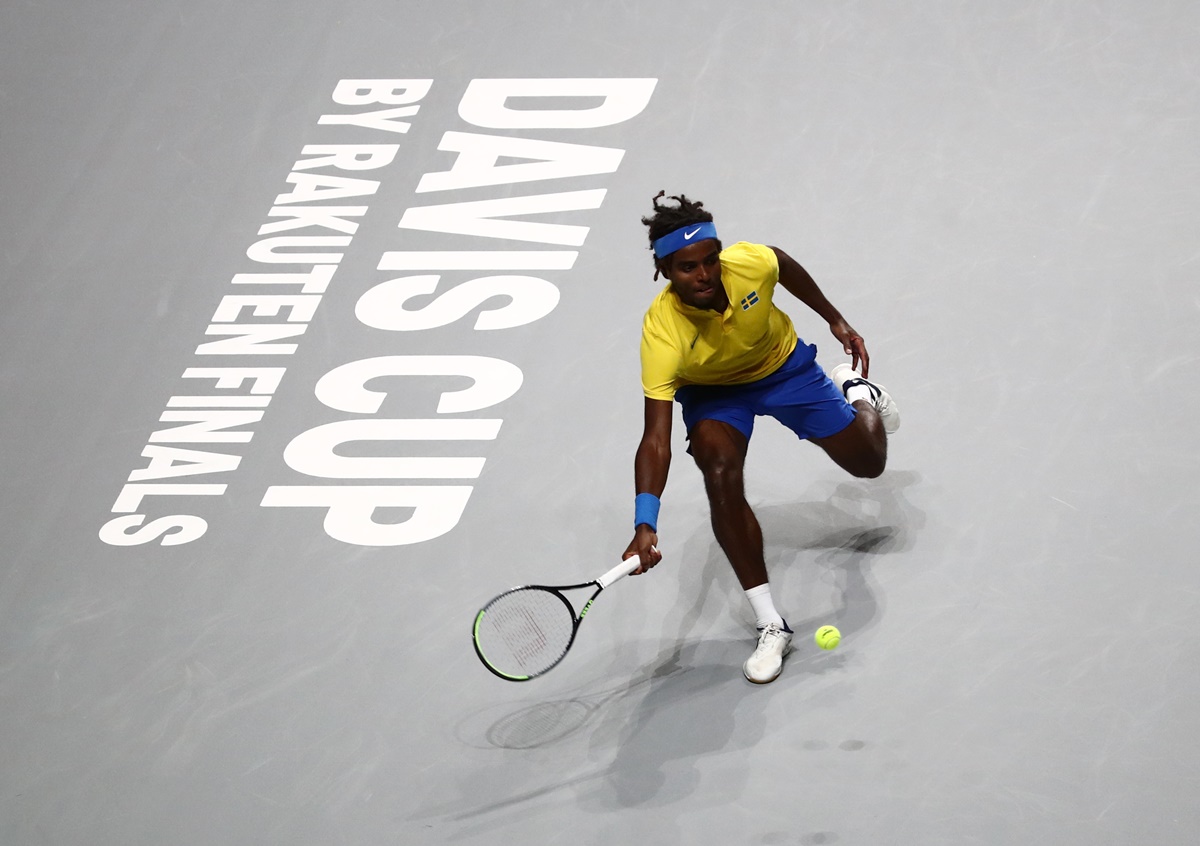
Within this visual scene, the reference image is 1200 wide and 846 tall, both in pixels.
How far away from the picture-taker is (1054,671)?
13.7 feet

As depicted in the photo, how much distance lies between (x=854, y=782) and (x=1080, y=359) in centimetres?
223

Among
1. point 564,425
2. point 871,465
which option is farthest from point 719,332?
point 564,425

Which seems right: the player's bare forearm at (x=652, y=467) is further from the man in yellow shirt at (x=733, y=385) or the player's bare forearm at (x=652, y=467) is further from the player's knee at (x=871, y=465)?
the player's knee at (x=871, y=465)

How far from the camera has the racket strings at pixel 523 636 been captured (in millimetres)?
4227

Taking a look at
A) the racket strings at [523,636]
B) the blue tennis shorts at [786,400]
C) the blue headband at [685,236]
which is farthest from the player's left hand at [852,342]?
the racket strings at [523,636]

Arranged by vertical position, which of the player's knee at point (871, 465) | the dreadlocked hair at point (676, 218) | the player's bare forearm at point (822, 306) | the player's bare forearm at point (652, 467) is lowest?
the player's bare forearm at point (652, 467)

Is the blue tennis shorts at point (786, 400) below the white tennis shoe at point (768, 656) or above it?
above

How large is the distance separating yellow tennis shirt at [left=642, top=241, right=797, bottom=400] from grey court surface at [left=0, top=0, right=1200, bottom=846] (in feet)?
2.62

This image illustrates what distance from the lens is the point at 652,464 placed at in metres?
4.20

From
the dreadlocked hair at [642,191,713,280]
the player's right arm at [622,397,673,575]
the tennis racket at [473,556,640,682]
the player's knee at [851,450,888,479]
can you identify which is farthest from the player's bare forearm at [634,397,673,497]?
the player's knee at [851,450,888,479]

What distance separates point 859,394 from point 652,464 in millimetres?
1076

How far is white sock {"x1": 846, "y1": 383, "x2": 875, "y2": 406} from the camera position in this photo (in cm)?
491

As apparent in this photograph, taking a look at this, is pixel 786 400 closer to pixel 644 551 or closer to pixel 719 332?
pixel 719 332

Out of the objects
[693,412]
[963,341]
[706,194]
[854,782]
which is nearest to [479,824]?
[854,782]
